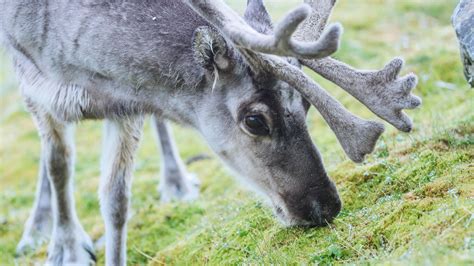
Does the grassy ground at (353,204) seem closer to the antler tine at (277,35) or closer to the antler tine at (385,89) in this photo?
the antler tine at (385,89)

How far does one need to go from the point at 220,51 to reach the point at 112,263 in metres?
2.59

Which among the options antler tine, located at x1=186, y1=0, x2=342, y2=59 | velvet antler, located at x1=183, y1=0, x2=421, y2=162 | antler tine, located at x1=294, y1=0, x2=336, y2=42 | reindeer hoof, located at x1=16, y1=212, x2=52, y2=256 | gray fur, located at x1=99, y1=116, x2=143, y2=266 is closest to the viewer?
antler tine, located at x1=186, y1=0, x2=342, y2=59

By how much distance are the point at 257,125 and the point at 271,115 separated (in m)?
0.19

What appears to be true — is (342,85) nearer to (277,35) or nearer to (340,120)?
(340,120)

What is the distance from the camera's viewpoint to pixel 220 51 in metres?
5.88

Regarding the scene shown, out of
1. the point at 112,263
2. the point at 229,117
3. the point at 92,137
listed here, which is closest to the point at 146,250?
the point at 112,263

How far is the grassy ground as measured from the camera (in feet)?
16.7

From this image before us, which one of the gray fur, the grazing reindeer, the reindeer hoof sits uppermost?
the grazing reindeer

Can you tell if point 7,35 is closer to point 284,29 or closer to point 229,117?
point 229,117

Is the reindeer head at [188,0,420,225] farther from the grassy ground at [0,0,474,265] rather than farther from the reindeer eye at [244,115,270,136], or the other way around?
the grassy ground at [0,0,474,265]

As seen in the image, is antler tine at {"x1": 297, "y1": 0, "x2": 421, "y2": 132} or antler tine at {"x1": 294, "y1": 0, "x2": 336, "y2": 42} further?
antler tine at {"x1": 294, "y1": 0, "x2": 336, "y2": 42}

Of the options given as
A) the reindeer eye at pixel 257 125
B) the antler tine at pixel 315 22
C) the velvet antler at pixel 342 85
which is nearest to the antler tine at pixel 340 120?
the velvet antler at pixel 342 85

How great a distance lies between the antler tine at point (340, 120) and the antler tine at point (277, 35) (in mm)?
518

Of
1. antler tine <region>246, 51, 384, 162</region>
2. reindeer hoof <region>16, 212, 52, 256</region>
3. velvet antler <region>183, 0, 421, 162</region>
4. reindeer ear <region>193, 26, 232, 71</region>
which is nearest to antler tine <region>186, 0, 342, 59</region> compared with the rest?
velvet antler <region>183, 0, 421, 162</region>
